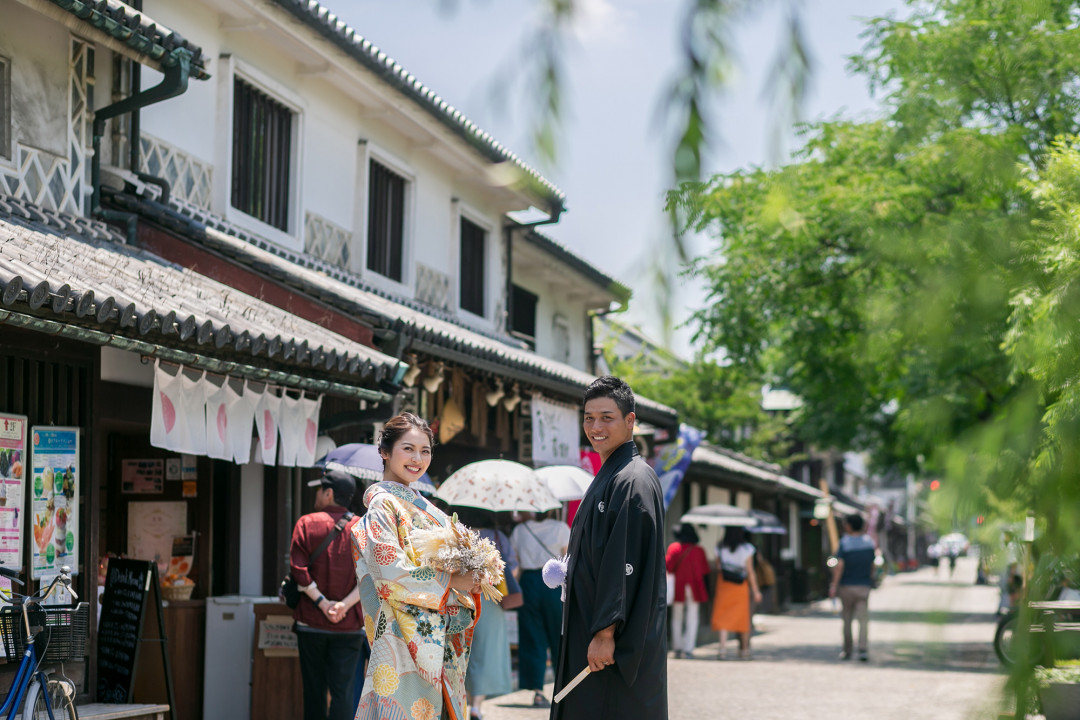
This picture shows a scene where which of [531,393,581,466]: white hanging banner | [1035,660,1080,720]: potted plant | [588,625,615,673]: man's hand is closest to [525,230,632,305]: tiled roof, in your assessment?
[531,393,581,466]: white hanging banner

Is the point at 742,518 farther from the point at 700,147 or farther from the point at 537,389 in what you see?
the point at 700,147

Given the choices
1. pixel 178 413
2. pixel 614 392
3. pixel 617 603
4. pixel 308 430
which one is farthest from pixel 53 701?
pixel 614 392

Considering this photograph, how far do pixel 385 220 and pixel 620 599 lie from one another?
8.97m

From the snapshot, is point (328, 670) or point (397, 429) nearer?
point (397, 429)

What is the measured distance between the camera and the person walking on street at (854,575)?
14492mm

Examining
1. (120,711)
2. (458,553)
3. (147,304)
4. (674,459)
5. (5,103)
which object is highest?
(5,103)

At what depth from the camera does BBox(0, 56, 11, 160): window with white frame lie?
7246 mm

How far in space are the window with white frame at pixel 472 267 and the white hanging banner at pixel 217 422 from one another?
7.64 m

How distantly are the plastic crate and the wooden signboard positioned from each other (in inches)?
24.5

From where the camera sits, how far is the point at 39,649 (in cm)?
575

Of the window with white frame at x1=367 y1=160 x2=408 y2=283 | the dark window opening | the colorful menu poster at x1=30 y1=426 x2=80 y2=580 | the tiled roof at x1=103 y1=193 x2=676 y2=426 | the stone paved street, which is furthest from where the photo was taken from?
the dark window opening

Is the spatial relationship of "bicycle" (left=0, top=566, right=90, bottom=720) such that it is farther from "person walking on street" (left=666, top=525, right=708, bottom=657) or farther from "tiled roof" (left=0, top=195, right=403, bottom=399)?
"person walking on street" (left=666, top=525, right=708, bottom=657)

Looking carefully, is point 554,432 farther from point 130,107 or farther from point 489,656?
point 130,107

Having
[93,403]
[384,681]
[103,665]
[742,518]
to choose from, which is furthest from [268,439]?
[742,518]
